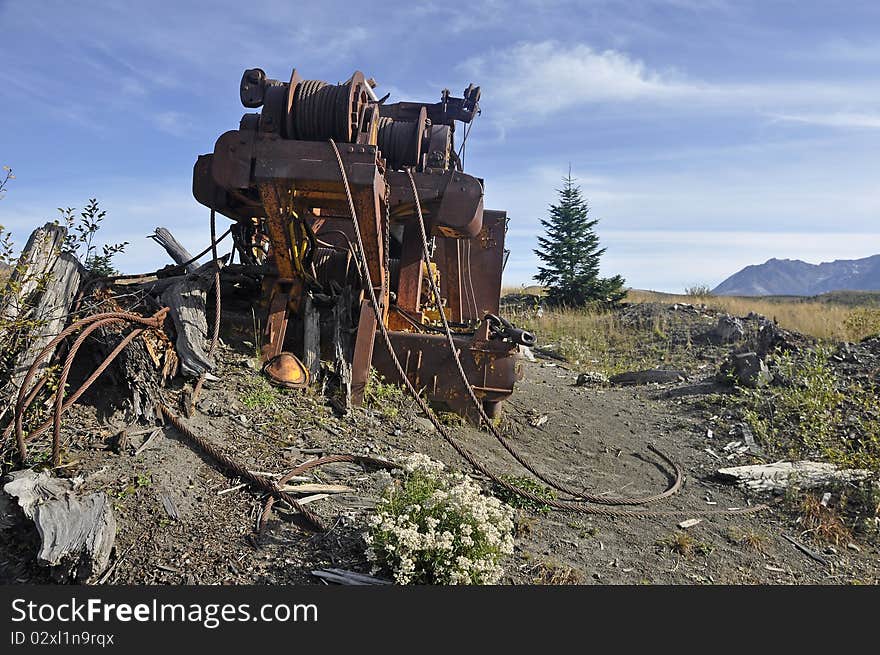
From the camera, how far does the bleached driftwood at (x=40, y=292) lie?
14.1 ft

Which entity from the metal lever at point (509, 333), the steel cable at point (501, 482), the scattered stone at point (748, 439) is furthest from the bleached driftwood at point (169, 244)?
the scattered stone at point (748, 439)

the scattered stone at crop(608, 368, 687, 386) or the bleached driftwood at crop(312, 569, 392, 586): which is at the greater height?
the scattered stone at crop(608, 368, 687, 386)

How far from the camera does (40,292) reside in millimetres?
4820

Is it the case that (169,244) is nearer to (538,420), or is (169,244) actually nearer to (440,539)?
(538,420)

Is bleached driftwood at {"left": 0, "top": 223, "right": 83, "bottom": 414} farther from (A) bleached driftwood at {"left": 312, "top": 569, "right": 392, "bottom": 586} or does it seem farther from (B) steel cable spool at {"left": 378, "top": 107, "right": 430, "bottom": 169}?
(B) steel cable spool at {"left": 378, "top": 107, "right": 430, "bottom": 169}

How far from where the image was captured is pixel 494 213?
852 centimetres

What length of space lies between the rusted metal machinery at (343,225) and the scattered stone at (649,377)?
5009mm

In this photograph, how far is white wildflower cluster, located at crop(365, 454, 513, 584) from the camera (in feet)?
10.4

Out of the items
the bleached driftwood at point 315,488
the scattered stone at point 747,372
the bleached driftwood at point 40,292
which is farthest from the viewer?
the scattered stone at point 747,372

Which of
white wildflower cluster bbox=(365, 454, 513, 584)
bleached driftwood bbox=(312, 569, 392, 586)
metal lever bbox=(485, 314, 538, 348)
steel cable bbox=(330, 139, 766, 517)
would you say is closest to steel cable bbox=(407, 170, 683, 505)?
steel cable bbox=(330, 139, 766, 517)

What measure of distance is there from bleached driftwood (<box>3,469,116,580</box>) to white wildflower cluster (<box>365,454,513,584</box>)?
1.29 meters

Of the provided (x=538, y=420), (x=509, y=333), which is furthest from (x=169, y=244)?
(x=538, y=420)

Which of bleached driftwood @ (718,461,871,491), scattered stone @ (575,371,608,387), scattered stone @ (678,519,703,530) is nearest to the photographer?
scattered stone @ (678,519,703,530)

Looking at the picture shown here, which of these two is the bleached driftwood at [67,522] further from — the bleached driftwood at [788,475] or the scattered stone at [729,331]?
the scattered stone at [729,331]
